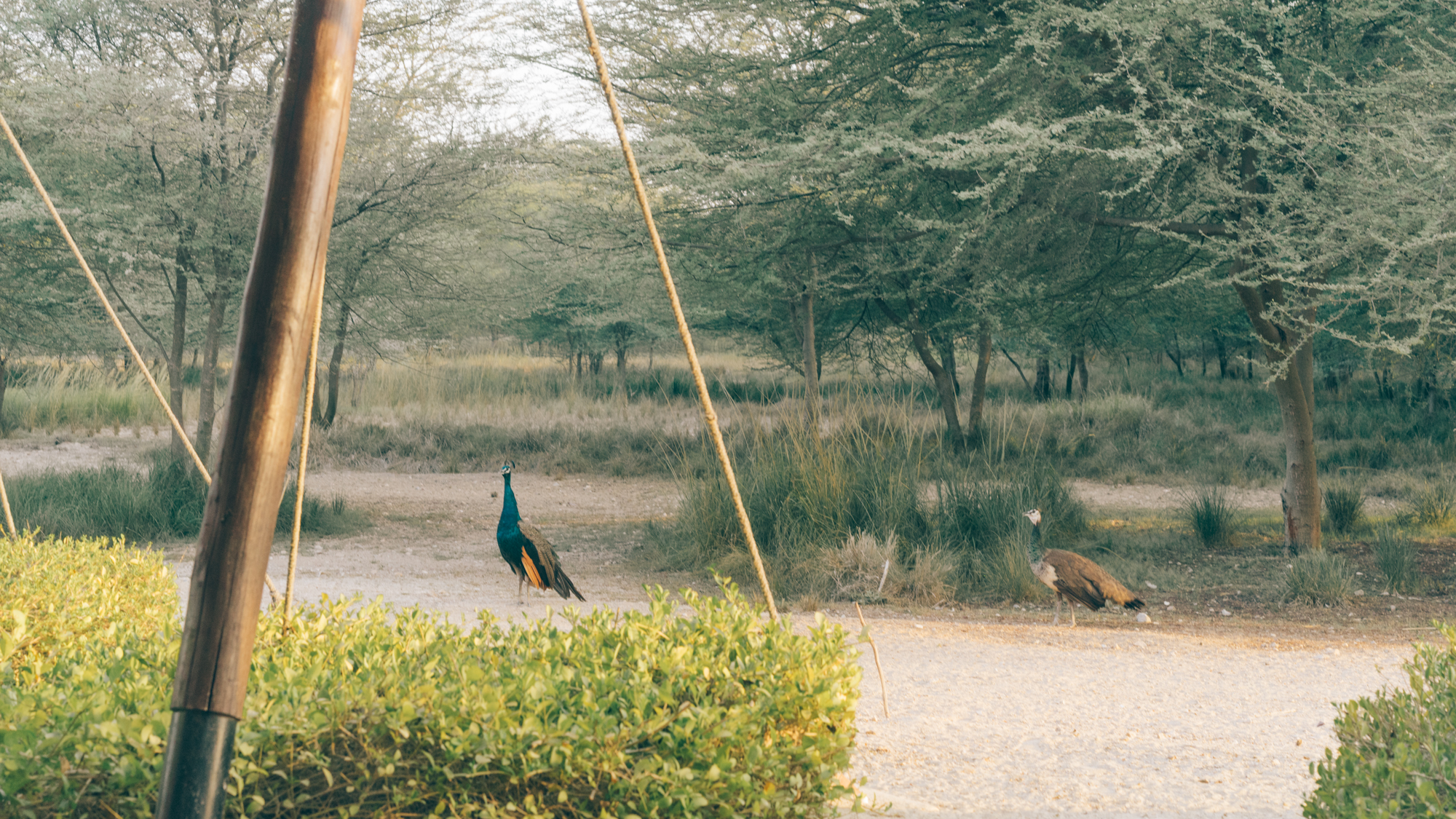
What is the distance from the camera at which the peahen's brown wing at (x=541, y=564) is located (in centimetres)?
656

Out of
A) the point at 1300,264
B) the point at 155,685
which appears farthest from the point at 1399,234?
the point at 155,685

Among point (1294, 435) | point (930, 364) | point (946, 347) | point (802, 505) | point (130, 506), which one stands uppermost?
point (946, 347)

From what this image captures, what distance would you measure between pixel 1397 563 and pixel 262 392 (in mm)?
8738

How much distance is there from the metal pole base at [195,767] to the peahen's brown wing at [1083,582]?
5515 millimetres

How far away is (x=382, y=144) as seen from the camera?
1090 cm

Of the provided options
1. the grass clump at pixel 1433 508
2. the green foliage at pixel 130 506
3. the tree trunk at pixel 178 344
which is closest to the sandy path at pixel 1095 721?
the grass clump at pixel 1433 508

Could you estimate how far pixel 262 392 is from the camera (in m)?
2.01

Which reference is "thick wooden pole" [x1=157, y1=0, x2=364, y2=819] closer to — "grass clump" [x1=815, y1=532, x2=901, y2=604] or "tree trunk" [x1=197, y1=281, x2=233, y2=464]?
"grass clump" [x1=815, y1=532, x2=901, y2=604]

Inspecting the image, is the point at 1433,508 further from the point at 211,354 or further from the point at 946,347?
the point at 211,354

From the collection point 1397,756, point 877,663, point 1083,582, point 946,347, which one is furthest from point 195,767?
point 946,347

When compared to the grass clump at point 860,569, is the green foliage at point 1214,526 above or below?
above

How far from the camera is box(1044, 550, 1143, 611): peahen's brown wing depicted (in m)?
6.51

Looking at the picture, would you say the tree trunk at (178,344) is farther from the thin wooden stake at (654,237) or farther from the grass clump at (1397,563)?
the grass clump at (1397,563)

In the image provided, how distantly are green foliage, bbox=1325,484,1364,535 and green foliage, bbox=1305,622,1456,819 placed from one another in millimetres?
8348
